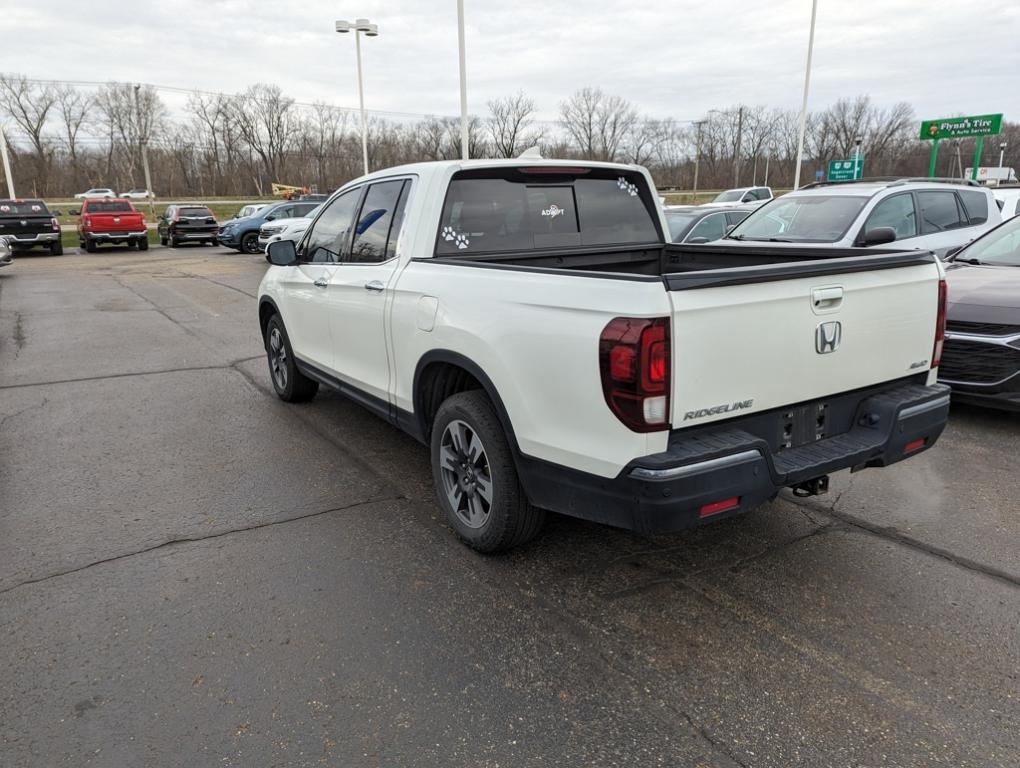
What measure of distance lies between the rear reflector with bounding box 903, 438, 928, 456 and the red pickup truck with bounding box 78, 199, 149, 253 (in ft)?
94.1

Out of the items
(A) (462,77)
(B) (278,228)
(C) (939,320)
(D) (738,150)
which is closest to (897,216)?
→ (C) (939,320)

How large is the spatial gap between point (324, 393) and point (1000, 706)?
563 cm

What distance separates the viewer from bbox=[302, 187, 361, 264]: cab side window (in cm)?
490

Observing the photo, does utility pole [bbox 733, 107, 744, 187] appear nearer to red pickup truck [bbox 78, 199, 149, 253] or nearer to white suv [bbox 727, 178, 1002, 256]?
red pickup truck [bbox 78, 199, 149, 253]

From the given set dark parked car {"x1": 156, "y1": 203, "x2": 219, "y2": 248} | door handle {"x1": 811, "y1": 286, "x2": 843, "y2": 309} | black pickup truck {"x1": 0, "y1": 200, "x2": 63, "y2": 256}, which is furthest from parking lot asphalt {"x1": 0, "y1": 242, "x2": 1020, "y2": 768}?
dark parked car {"x1": 156, "y1": 203, "x2": 219, "y2": 248}

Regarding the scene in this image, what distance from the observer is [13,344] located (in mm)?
9297

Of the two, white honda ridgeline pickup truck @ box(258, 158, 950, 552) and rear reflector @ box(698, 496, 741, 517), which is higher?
white honda ridgeline pickup truck @ box(258, 158, 950, 552)

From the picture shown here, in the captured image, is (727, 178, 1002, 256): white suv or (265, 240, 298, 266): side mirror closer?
(265, 240, 298, 266): side mirror

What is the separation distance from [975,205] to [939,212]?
0.88 m

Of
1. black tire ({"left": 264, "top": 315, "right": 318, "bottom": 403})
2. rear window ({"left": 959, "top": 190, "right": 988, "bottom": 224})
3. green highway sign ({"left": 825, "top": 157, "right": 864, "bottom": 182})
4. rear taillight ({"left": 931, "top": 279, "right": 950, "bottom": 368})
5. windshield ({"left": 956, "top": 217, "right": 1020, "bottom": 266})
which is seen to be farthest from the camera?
green highway sign ({"left": 825, "top": 157, "right": 864, "bottom": 182})

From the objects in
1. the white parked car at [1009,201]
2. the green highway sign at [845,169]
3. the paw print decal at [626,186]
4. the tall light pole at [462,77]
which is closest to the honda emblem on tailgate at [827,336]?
the paw print decal at [626,186]

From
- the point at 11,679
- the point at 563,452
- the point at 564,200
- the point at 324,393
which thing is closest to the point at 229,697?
the point at 11,679

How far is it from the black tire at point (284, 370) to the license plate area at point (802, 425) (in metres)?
4.01

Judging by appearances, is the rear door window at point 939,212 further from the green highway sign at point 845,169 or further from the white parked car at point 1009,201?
the green highway sign at point 845,169
